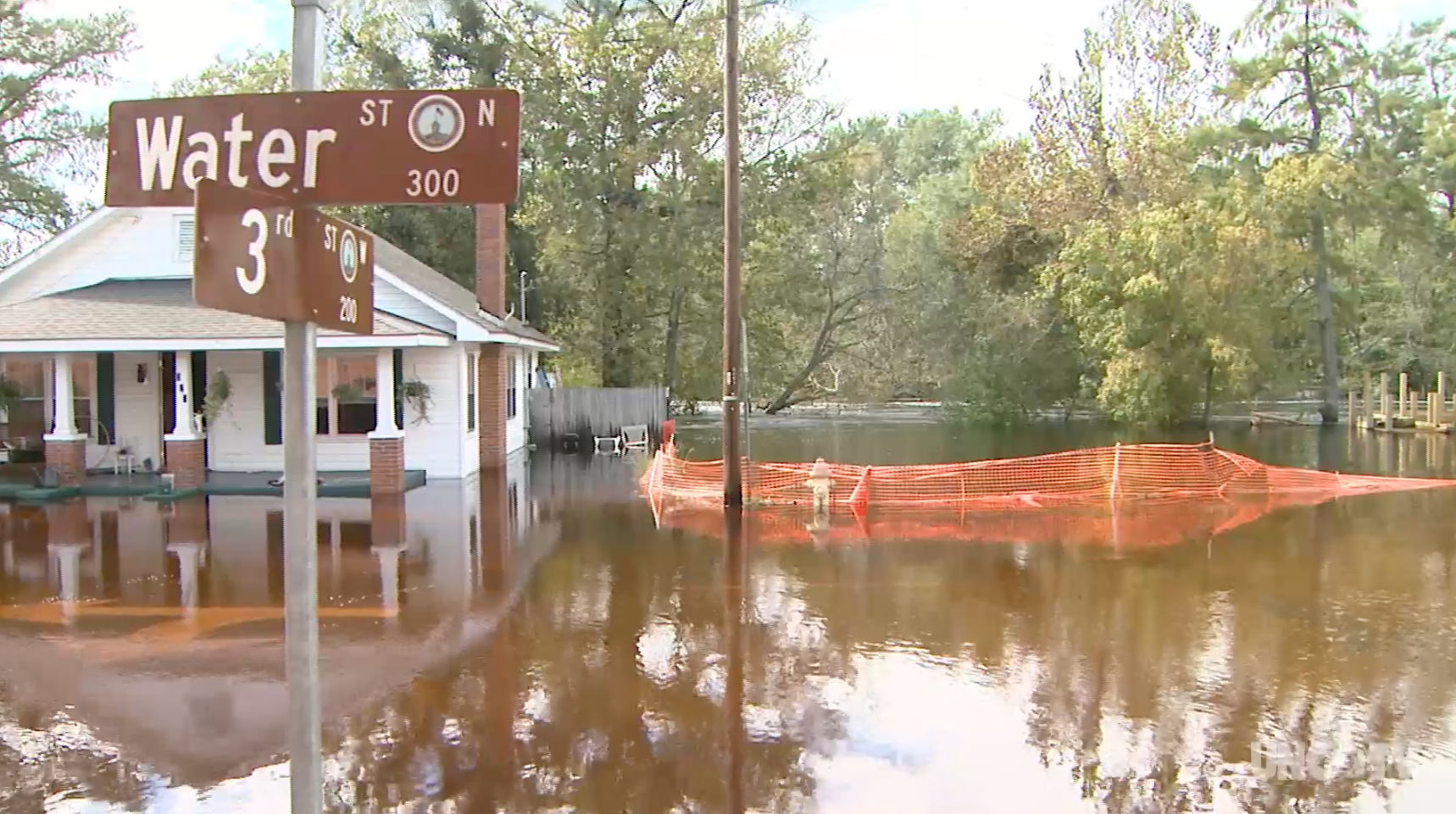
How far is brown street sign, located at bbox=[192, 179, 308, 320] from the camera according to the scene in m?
2.62

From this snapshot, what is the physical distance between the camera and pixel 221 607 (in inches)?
365

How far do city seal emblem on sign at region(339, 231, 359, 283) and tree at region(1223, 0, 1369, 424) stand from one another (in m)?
39.6

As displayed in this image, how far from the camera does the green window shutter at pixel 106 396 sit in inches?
734

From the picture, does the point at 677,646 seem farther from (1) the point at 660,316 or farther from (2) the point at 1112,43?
(2) the point at 1112,43

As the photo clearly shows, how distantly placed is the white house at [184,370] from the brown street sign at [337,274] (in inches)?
545

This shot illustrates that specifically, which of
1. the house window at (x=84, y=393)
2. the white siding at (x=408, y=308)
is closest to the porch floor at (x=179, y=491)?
the house window at (x=84, y=393)

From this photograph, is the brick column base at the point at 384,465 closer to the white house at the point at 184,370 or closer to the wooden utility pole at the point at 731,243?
the white house at the point at 184,370

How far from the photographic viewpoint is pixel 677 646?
783 centimetres

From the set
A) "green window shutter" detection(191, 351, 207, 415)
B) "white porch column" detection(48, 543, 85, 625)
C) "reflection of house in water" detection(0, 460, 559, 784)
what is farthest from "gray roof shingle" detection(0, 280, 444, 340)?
"white porch column" detection(48, 543, 85, 625)

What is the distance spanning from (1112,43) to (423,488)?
1114 inches

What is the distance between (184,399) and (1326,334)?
1376 inches

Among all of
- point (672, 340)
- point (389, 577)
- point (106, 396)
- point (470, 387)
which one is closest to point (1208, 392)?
Result: point (672, 340)

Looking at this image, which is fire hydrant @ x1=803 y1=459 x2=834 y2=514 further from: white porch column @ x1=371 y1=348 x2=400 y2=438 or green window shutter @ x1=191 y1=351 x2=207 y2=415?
green window shutter @ x1=191 y1=351 x2=207 y2=415

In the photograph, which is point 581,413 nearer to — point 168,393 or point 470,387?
point 470,387
